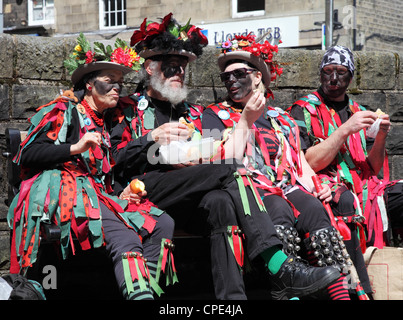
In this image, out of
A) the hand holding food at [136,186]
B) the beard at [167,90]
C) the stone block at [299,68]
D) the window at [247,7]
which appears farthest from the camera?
the window at [247,7]

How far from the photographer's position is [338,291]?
13.6 ft

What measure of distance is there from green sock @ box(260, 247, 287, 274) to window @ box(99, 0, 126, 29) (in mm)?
16578

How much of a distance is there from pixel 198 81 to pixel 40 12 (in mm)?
16494

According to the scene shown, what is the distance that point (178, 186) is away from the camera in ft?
14.7

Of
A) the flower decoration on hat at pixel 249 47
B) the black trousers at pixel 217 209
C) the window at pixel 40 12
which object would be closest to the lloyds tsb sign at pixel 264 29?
the window at pixel 40 12

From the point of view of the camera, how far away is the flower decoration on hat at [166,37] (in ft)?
16.7

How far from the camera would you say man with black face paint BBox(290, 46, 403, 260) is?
17.0ft

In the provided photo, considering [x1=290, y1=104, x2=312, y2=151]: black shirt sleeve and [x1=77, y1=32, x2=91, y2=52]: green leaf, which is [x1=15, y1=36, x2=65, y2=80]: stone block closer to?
[x1=77, y1=32, x2=91, y2=52]: green leaf

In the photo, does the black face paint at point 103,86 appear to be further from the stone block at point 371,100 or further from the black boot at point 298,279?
the stone block at point 371,100

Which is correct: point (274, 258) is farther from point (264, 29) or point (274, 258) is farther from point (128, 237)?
point (264, 29)

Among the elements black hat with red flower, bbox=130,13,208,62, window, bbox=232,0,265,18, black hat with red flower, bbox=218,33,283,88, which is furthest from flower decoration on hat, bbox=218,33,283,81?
window, bbox=232,0,265,18

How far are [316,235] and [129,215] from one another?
3.80 feet
